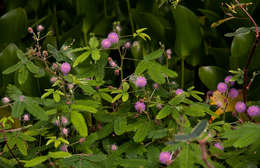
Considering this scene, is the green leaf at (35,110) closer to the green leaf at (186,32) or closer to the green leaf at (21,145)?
the green leaf at (21,145)

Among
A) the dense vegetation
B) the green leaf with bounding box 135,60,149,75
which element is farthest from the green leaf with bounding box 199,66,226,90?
the green leaf with bounding box 135,60,149,75

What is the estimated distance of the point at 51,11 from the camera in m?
1.90

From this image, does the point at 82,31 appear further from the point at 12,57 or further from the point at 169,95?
the point at 169,95

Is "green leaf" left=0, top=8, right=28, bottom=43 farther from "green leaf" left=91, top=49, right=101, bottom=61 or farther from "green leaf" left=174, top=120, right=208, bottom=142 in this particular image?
"green leaf" left=174, top=120, right=208, bottom=142

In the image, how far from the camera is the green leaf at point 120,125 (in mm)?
856

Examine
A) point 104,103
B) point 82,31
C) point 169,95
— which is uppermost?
point 82,31

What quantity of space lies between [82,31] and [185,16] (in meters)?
0.52

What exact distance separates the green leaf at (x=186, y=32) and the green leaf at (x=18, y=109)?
84 centimetres

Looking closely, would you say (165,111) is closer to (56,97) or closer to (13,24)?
(56,97)

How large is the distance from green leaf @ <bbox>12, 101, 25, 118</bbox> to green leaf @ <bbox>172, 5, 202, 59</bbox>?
84 cm

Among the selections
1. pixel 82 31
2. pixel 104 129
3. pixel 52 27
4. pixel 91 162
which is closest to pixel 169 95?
pixel 104 129

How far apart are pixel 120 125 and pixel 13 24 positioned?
946 mm

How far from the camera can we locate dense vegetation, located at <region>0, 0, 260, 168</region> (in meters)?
0.75

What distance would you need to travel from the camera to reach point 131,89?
1.16m
